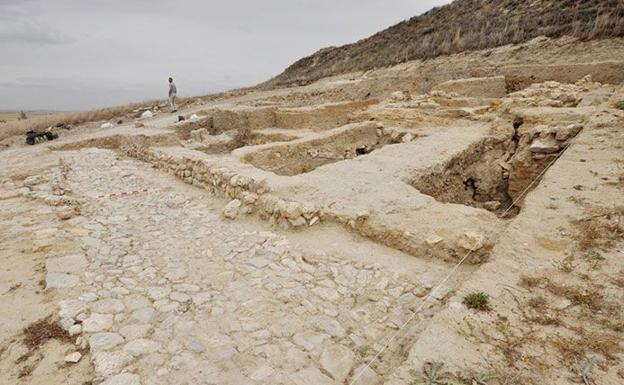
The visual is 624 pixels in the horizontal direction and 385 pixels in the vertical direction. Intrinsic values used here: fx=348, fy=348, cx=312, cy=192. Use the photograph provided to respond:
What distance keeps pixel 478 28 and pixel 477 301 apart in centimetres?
1960

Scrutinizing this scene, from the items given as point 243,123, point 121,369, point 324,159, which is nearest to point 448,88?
point 324,159

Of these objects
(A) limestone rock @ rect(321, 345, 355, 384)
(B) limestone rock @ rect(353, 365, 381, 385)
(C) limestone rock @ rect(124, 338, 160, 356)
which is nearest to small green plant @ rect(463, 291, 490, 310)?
(B) limestone rock @ rect(353, 365, 381, 385)

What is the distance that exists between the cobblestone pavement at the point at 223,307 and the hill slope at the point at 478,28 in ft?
48.1

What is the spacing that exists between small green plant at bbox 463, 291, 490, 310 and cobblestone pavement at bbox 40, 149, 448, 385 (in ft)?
1.59

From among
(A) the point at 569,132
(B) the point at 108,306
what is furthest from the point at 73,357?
A: (A) the point at 569,132

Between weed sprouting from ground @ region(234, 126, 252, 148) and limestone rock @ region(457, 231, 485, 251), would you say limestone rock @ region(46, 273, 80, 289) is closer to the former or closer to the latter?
limestone rock @ region(457, 231, 485, 251)

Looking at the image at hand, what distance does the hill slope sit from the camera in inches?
538

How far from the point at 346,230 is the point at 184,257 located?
2080 mm

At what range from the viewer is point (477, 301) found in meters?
2.66

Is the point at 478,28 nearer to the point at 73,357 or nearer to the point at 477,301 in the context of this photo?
the point at 477,301

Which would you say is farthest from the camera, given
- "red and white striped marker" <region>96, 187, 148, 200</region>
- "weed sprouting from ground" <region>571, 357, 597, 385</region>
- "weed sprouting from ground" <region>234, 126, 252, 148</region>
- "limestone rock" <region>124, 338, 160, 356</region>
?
"weed sprouting from ground" <region>234, 126, 252, 148</region>

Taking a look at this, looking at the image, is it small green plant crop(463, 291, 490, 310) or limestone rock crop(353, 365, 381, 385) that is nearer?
limestone rock crop(353, 365, 381, 385)

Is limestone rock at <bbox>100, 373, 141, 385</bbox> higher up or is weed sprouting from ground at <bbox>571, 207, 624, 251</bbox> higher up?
weed sprouting from ground at <bbox>571, 207, 624, 251</bbox>

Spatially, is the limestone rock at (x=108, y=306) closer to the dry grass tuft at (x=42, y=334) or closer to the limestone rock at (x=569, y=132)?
the dry grass tuft at (x=42, y=334)
